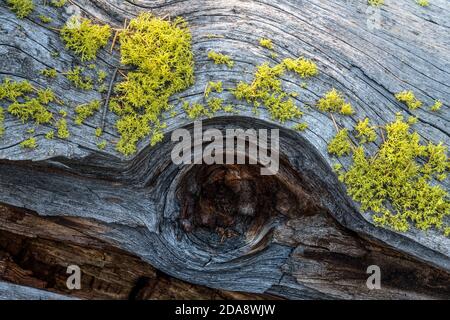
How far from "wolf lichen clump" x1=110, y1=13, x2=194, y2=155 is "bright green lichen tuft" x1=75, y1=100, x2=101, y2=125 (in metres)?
0.18

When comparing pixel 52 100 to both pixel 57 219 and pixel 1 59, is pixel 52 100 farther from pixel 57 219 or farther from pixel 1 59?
pixel 57 219

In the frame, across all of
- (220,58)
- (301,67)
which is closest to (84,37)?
(220,58)

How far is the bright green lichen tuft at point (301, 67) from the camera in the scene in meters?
5.20

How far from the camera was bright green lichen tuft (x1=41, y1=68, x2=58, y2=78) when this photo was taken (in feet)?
16.2

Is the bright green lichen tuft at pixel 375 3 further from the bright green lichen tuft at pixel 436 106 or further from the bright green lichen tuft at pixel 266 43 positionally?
the bright green lichen tuft at pixel 266 43

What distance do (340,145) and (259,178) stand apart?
0.96m

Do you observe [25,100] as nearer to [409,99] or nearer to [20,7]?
[20,7]

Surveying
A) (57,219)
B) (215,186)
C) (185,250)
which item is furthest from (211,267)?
(57,219)

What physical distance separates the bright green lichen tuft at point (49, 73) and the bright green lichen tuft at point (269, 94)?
1.87 meters

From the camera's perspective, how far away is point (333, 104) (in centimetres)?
Answer: 513

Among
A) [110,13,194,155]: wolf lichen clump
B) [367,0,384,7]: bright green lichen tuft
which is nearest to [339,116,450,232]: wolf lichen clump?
[367,0,384,7]: bright green lichen tuft

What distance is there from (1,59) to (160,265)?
290 cm

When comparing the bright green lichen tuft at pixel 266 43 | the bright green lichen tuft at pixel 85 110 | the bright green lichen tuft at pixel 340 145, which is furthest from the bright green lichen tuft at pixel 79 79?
the bright green lichen tuft at pixel 340 145

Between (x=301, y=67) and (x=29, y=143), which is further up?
(x=301, y=67)
